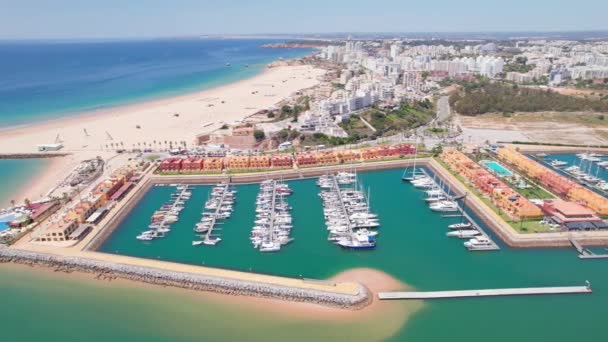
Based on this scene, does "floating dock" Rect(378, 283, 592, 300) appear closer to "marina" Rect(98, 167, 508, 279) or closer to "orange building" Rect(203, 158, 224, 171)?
"marina" Rect(98, 167, 508, 279)

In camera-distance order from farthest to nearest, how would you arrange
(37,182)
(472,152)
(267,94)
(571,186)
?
1. (267,94)
2. (472,152)
3. (37,182)
4. (571,186)

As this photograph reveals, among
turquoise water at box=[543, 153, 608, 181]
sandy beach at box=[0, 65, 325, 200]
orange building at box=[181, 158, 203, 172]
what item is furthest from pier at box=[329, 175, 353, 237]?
turquoise water at box=[543, 153, 608, 181]

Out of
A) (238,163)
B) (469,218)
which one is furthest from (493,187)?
(238,163)

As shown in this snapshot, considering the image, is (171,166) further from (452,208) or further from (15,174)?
(452,208)

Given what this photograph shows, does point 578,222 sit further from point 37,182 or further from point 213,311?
point 37,182

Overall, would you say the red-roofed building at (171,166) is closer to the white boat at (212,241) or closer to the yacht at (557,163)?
the white boat at (212,241)

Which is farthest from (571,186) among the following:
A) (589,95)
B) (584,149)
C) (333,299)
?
(589,95)
